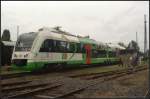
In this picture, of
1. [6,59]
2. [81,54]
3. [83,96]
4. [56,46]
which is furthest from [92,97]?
[6,59]

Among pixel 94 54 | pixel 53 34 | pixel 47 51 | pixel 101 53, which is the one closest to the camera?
pixel 47 51

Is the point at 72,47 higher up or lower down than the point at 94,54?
higher up

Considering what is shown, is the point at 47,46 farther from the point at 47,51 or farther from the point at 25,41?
the point at 25,41

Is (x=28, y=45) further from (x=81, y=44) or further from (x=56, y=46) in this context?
(x=81, y=44)

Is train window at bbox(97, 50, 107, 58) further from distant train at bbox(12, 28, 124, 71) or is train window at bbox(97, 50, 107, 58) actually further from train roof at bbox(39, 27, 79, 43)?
train roof at bbox(39, 27, 79, 43)

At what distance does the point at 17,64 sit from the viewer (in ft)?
50.6

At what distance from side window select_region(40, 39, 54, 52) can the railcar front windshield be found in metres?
0.80

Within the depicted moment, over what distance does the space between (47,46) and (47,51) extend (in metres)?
0.34

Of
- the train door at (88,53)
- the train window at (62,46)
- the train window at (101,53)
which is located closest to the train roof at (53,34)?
the train window at (62,46)

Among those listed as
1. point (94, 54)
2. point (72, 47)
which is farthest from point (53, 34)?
point (94, 54)

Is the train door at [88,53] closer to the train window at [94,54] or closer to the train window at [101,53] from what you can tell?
the train window at [94,54]

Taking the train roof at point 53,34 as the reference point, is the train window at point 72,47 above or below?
below

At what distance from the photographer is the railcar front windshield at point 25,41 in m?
15.8

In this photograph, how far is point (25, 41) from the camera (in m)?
16.2
